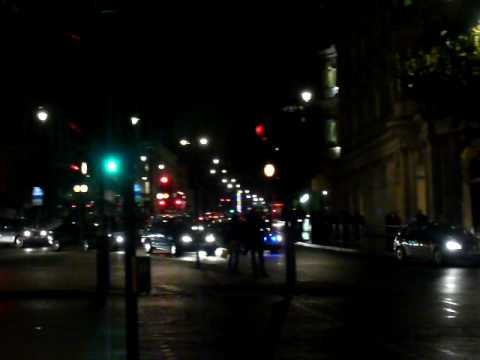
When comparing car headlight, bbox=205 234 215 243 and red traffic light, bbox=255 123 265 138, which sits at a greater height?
red traffic light, bbox=255 123 265 138

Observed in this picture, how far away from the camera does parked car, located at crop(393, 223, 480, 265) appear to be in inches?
1315

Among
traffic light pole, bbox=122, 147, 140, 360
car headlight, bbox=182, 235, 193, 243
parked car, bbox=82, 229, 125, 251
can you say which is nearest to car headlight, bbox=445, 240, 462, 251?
car headlight, bbox=182, 235, 193, 243

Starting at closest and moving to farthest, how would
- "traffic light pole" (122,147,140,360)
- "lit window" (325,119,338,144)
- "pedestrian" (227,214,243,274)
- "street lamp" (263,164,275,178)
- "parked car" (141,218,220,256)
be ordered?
"traffic light pole" (122,147,140,360), "street lamp" (263,164,275,178), "pedestrian" (227,214,243,274), "parked car" (141,218,220,256), "lit window" (325,119,338,144)

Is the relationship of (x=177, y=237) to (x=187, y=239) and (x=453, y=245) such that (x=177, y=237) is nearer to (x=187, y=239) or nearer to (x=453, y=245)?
(x=187, y=239)

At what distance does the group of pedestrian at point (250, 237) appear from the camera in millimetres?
28125

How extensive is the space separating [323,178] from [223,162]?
32767 mm

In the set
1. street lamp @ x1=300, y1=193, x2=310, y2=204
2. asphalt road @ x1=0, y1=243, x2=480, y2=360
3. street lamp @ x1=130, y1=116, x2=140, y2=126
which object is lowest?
asphalt road @ x1=0, y1=243, x2=480, y2=360

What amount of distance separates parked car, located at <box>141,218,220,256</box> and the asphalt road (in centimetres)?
1184

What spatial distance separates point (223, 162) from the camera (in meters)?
112

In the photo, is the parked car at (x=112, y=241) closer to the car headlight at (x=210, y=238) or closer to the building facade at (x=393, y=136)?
the car headlight at (x=210, y=238)

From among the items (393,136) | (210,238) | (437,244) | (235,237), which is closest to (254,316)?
(235,237)

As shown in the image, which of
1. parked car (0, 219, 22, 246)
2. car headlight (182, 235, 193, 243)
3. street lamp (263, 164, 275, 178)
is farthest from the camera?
parked car (0, 219, 22, 246)

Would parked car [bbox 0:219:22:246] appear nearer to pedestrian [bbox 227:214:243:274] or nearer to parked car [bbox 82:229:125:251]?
parked car [bbox 82:229:125:251]

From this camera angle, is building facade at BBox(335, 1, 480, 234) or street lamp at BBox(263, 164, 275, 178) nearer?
street lamp at BBox(263, 164, 275, 178)
